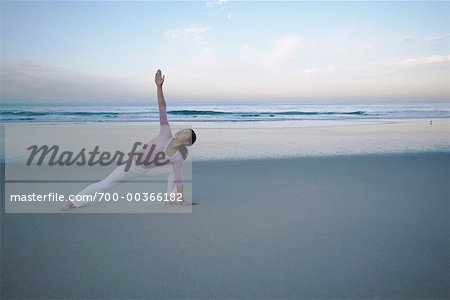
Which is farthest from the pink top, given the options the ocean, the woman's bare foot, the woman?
the ocean

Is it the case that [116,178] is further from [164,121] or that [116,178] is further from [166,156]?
[164,121]

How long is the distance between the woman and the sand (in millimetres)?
397

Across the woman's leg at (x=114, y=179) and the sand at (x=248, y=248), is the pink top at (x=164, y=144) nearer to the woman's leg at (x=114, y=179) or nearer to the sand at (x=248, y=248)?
the woman's leg at (x=114, y=179)

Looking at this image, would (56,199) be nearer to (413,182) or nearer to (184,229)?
(184,229)

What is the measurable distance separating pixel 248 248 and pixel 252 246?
0.06m

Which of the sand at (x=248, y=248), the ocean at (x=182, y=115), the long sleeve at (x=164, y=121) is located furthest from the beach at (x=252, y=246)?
the ocean at (x=182, y=115)

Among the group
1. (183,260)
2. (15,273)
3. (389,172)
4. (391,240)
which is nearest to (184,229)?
(183,260)

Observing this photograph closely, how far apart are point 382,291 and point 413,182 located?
4315 mm

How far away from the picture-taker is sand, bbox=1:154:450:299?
8.87 feet

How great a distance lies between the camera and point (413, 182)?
6.25 meters

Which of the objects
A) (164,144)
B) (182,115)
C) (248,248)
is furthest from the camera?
(182,115)

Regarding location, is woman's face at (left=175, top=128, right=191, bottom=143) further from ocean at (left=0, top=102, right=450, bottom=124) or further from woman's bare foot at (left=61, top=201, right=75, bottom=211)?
ocean at (left=0, top=102, right=450, bottom=124)

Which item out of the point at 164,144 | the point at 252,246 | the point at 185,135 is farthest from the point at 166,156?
the point at 252,246

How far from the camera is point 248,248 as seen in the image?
3.39 metres
